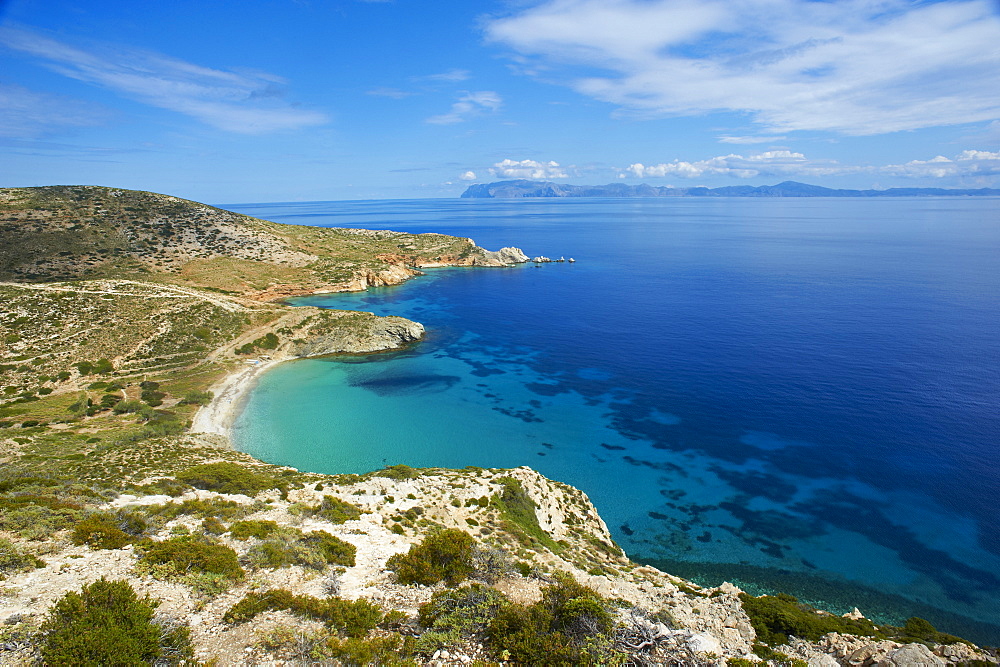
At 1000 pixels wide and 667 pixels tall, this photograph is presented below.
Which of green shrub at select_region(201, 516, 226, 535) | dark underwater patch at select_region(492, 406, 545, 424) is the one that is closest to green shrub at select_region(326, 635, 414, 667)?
green shrub at select_region(201, 516, 226, 535)

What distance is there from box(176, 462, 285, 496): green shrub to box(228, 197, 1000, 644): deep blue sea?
32.2 feet

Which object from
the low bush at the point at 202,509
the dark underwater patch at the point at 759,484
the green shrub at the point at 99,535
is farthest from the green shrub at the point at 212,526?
the dark underwater patch at the point at 759,484

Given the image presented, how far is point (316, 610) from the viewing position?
52.4ft

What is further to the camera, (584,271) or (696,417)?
(584,271)

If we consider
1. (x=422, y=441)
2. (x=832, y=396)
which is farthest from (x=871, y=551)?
(x=422, y=441)

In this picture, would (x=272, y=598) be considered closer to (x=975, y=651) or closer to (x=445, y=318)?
(x=975, y=651)

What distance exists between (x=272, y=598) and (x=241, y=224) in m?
124

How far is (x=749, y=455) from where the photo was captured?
40.6 meters

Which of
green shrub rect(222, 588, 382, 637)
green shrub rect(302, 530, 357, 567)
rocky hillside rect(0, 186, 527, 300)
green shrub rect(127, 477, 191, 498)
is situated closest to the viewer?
green shrub rect(222, 588, 382, 637)

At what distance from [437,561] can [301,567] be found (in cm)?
552

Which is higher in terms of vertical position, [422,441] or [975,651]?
[975,651]

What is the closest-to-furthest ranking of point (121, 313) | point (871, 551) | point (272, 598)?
1. point (272, 598)
2. point (871, 551)
3. point (121, 313)

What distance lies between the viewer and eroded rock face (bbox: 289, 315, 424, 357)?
6881cm

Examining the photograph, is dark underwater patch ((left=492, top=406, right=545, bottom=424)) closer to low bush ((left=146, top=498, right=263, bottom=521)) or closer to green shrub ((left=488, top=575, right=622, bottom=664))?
low bush ((left=146, top=498, right=263, bottom=521))
